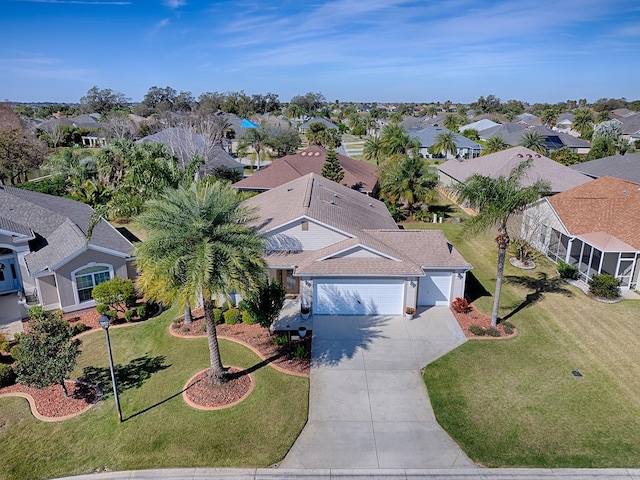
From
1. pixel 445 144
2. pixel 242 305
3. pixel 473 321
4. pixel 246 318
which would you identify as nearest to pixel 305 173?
pixel 242 305

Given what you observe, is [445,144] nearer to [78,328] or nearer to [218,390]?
[78,328]

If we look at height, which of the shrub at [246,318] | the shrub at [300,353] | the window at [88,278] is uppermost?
the window at [88,278]

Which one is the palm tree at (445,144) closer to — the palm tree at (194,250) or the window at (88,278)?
the window at (88,278)

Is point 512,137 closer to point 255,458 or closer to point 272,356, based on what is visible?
point 272,356

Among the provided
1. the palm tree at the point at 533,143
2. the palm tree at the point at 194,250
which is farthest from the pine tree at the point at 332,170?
the palm tree at the point at 533,143

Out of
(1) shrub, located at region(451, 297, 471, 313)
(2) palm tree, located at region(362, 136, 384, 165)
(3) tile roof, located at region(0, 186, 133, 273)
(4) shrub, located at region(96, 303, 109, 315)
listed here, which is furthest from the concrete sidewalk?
(2) palm tree, located at region(362, 136, 384, 165)

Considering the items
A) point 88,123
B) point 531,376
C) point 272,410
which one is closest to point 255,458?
point 272,410

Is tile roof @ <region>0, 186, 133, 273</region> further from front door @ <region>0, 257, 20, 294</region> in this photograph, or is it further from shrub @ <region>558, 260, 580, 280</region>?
shrub @ <region>558, 260, 580, 280</region>
